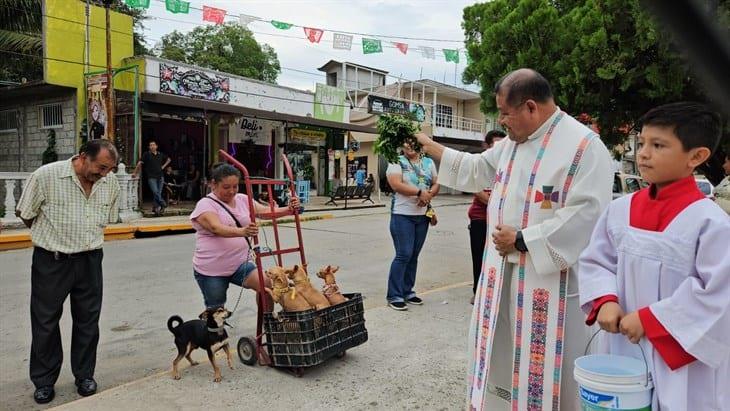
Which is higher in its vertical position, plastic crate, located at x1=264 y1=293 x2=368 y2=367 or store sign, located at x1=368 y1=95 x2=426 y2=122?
store sign, located at x1=368 y1=95 x2=426 y2=122

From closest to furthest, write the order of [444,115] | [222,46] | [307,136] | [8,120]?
1. [8,120]
2. [307,136]
3. [444,115]
4. [222,46]

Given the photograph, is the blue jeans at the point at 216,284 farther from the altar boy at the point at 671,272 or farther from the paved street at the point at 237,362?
the altar boy at the point at 671,272

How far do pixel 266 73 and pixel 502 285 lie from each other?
37594 millimetres

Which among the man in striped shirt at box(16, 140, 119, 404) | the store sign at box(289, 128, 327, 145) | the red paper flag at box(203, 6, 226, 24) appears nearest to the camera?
the man in striped shirt at box(16, 140, 119, 404)

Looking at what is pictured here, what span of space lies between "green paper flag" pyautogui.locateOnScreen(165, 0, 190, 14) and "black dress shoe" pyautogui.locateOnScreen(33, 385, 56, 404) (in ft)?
38.3

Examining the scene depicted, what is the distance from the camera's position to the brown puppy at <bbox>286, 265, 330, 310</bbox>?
12.7 ft

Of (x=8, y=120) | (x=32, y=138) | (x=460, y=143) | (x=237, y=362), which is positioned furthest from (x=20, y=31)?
(x=460, y=143)

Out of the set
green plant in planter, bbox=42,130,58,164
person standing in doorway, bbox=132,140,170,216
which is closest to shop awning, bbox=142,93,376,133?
person standing in doorway, bbox=132,140,170,216

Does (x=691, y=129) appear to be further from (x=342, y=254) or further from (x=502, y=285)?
(x=342, y=254)

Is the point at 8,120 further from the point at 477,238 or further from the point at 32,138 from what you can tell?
the point at 477,238

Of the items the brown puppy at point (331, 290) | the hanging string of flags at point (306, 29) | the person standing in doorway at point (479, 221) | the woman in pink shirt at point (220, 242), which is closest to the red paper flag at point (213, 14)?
the hanging string of flags at point (306, 29)

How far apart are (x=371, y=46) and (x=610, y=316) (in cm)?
1669

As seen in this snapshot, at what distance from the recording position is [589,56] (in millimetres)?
7188

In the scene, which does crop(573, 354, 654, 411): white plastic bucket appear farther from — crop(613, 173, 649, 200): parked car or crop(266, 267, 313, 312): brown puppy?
crop(613, 173, 649, 200): parked car
